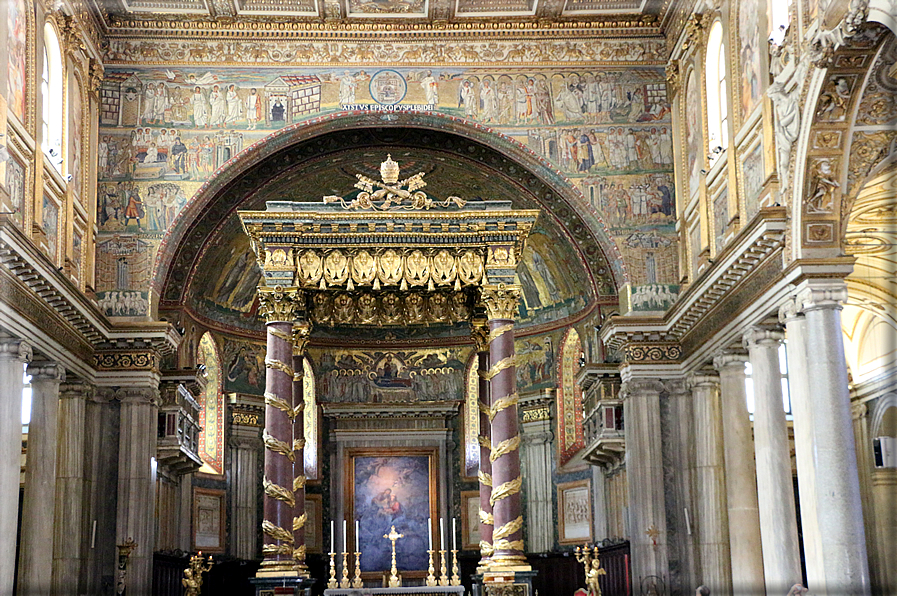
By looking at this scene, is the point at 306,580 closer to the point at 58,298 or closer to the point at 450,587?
the point at 450,587

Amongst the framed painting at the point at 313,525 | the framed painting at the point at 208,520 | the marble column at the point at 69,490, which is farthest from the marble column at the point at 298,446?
the framed painting at the point at 313,525

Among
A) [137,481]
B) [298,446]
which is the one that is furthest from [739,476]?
[137,481]

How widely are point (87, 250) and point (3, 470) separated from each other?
284 inches

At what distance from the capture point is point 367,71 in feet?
86.5

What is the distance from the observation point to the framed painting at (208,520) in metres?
29.8

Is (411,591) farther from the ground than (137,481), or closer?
closer

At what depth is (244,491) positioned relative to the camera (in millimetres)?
31047

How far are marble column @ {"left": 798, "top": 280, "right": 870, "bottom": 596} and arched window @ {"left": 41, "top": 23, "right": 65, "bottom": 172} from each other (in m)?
14.1

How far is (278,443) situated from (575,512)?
13253mm

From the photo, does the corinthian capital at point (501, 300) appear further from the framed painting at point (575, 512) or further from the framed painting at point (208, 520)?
the framed painting at point (208, 520)

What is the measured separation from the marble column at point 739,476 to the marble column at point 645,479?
2.18m

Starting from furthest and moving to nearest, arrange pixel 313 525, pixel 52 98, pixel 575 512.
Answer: pixel 313 525
pixel 575 512
pixel 52 98

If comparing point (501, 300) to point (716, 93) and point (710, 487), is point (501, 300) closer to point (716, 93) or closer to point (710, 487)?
point (710, 487)

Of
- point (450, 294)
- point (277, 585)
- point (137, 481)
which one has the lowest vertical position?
point (277, 585)
